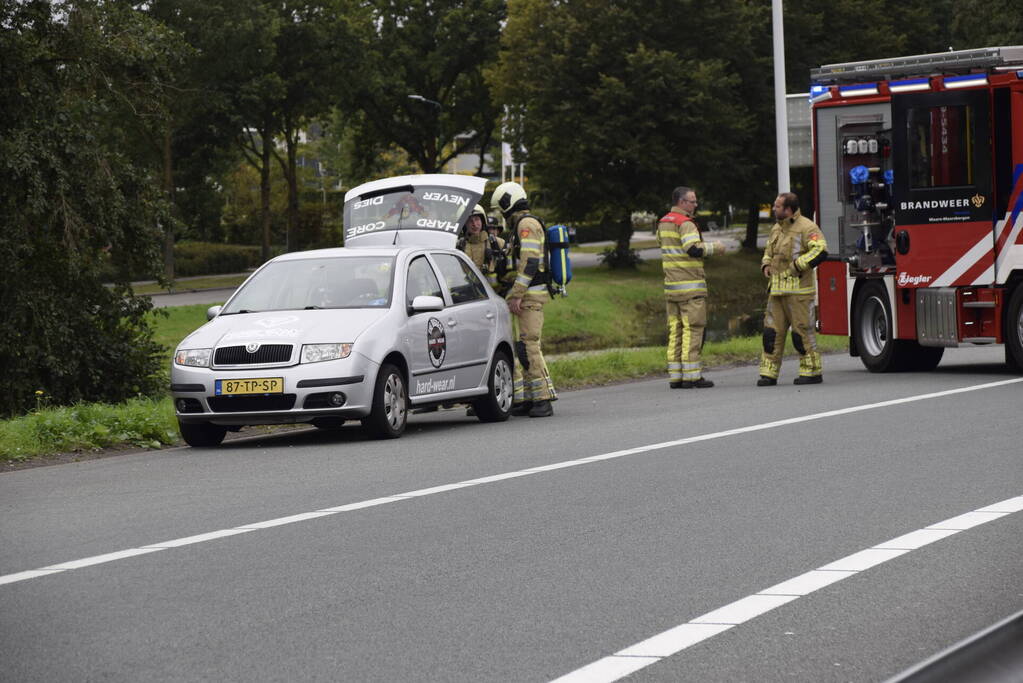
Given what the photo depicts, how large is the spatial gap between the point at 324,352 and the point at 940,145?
28.5 ft

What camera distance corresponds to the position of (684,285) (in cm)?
1817

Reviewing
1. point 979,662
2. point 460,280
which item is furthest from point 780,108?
point 979,662

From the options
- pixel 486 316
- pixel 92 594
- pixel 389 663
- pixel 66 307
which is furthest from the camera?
pixel 66 307

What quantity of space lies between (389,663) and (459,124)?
65.9 metres

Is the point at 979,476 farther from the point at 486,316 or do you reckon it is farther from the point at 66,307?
the point at 66,307

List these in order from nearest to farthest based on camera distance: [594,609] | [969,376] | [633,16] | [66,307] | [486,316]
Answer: [594,609] < [486,316] < [969,376] < [66,307] < [633,16]

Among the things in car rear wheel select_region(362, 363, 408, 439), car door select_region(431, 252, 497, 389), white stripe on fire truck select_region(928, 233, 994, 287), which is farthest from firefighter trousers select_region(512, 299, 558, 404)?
white stripe on fire truck select_region(928, 233, 994, 287)

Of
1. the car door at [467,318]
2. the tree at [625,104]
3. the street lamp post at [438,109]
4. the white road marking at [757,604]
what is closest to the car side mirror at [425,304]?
the car door at [467,318]

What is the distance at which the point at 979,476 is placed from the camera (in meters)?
9.78

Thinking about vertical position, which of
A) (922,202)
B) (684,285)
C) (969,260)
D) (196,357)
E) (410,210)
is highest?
(410,210)

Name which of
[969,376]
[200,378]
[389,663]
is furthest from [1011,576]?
[969,376]

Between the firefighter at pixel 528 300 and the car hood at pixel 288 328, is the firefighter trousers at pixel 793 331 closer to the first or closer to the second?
the firefighter at pixel 528 300

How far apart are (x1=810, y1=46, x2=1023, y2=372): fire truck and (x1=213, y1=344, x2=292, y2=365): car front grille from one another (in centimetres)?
828

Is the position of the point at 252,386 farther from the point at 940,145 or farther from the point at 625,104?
the point at 625,104
